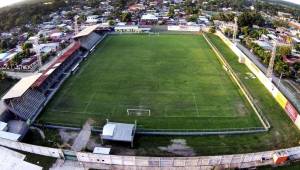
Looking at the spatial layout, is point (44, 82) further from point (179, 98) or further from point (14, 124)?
point (179, 98)

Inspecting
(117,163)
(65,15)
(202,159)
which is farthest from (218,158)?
(65,15)

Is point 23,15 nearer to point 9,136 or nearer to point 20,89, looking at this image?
point 20,89

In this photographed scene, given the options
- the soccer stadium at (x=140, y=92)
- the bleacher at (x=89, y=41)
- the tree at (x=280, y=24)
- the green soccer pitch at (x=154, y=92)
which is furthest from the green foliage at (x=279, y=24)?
the bleacher at (x=89, y=41)

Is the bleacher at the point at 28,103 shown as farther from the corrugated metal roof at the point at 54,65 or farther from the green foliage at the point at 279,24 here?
the green foliage at the point at 279,24

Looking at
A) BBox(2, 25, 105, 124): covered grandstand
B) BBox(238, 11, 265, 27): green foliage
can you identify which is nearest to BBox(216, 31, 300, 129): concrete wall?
BBox(238, 11, 265, 27): green foliage

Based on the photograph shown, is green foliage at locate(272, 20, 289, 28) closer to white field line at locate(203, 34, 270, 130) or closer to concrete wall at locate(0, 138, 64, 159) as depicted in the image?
white field line at locate(203, 34, 270, 130)

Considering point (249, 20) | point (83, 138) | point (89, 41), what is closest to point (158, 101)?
point (83, 138)
